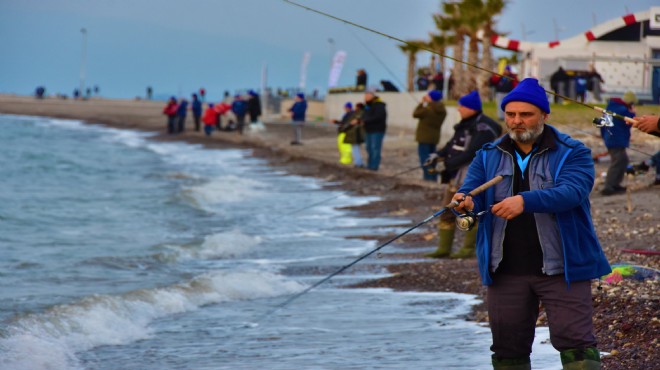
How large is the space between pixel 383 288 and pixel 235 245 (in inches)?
174

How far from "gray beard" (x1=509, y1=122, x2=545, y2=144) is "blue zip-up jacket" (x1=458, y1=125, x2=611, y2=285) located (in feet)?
0.25

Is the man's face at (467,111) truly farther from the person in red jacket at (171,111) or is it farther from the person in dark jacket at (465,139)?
the person in red jacket at (171,111)

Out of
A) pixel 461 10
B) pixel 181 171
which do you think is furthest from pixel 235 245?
pixel 461 10

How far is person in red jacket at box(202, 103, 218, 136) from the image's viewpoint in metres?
48.3

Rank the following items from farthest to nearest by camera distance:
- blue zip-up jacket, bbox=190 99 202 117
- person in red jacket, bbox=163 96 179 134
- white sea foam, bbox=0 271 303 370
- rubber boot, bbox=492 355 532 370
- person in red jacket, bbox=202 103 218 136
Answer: person in red jacket, bbox=163 96 179 134, blue zip-up jacket, bbox=190 99 202 117, person in red jacket, bbox=202 103 218 136, white sea foam, bbox=0 271 303 370, rubber boot, bbox=492 355 532 370

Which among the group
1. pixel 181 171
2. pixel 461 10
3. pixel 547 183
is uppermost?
pixel 461 10

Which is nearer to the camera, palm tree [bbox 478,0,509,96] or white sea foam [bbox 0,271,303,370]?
white sea foam [bbox 0,271,303,370]

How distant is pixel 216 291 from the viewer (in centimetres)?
1134

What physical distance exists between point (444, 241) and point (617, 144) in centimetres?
475

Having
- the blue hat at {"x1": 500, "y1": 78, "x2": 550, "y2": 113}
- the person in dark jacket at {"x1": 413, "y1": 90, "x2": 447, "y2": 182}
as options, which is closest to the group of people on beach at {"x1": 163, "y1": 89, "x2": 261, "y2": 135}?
the person in dark jacket at {"x1": 413, "y1": 90, "x2": 447, "y2": 182}

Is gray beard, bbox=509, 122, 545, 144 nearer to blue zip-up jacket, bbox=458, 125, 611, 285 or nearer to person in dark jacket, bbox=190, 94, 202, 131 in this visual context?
blue zip-up jacket, bbox=458, 125, 611, 285

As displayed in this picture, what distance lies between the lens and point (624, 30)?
113 ft

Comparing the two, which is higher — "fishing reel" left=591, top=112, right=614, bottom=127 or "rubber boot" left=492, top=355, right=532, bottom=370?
"fishing reel" left=591, top=112, right=614, bottom=127

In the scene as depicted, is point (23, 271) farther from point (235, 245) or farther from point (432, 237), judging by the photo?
point (432, 237)
